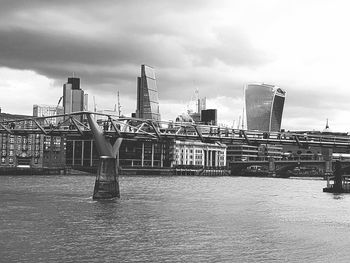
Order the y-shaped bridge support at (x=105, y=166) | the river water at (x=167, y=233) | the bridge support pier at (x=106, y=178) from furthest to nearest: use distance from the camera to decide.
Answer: the y-shaped bridge support at (x=105, y=166) → the bridge support pier at (x=106, y=178) → the river water at (x=167, y=233)

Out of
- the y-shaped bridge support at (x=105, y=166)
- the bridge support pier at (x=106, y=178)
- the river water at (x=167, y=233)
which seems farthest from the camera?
the y-shaped bridge support at (x=105, y=166)

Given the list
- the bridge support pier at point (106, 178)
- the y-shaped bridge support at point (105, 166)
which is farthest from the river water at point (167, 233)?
the y-shaped bridge support at point (105, 166)

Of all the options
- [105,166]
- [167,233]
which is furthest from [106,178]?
[167,233]

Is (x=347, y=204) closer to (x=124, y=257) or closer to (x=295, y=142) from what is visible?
(x=295, y=142)

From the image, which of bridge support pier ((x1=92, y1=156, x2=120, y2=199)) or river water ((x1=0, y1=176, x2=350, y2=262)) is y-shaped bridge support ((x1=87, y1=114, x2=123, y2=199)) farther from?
river water ((x1=0, y1=176, x2=350, y2=262))

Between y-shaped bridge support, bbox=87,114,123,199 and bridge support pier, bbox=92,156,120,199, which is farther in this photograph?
y-shaped bridge support, bbox=87,114,123,199

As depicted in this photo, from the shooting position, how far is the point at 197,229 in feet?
212

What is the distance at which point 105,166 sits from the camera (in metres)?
92.1

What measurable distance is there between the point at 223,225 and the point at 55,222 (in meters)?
19.2

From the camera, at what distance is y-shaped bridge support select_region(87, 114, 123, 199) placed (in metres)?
92.6

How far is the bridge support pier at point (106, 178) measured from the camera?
92.4 m

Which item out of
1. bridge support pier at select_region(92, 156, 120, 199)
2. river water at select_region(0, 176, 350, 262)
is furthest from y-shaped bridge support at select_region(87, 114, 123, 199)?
river water at select_region(0, 176, 350, 262)

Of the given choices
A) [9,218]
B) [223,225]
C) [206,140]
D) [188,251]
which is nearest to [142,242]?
[188,251]

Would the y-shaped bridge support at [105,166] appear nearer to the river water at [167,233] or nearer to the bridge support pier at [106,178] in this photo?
the bridge support pier at [106,178]
